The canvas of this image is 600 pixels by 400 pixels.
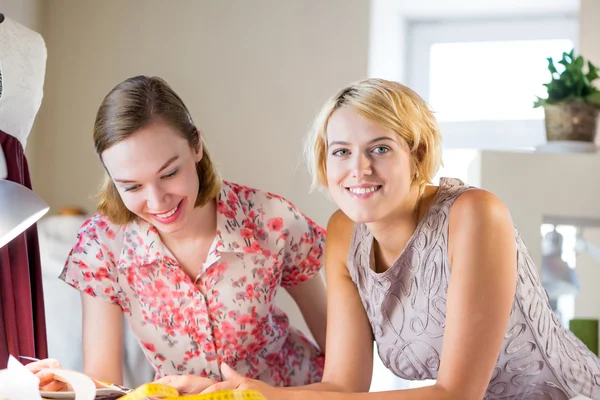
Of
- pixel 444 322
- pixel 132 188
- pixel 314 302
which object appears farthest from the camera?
pixel 314 302

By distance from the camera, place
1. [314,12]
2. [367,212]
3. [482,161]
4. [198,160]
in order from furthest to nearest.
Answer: [314,12] < [482,161] < [198,160] < [367,212]

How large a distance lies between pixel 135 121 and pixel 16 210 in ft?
1.23

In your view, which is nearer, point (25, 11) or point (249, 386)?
point (249, 386)

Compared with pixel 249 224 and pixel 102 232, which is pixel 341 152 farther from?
pixel 102 232

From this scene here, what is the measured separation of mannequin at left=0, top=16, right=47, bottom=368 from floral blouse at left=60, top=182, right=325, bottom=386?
0.22 metres

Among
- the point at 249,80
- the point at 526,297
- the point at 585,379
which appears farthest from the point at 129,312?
the point at 249,80

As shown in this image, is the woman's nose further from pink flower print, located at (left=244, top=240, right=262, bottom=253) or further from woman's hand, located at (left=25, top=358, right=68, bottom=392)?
woman's hand, located at (left=25, top=358, right=68, bottom=392)

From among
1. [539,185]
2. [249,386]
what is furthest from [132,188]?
[539,185]

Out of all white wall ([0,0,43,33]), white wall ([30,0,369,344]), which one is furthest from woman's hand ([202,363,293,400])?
white wall ([0,0,43,33])

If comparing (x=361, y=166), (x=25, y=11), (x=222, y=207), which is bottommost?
(x=222, y=207)

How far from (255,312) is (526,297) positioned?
0.62 meters

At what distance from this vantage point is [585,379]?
142cm

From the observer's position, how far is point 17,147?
1454mm

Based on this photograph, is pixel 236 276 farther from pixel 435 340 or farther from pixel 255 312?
pixel 435 340
